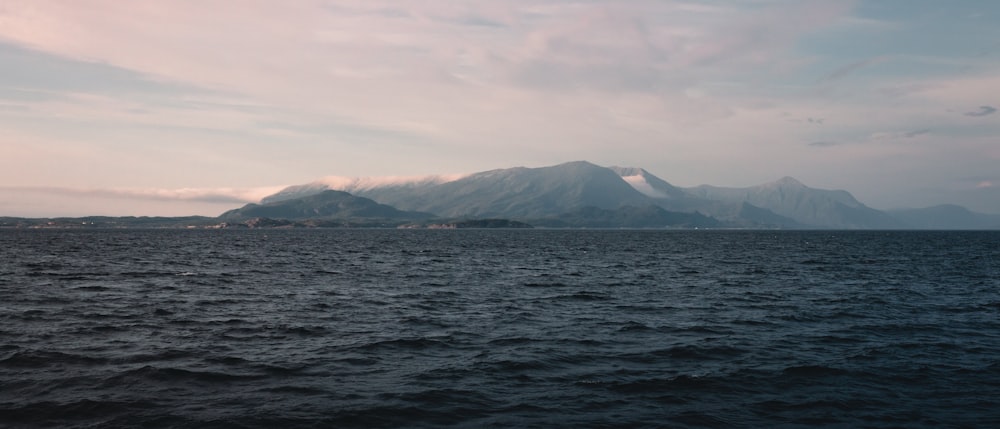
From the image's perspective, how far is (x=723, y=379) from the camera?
2784 centimetres

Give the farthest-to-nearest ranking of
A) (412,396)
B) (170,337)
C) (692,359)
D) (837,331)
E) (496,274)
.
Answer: (496,274)
(837,331)
(170,337)
(692,359)
(412,396)

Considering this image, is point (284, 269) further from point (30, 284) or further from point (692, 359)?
point (692, 359)

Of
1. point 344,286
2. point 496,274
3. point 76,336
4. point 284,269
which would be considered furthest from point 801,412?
point 284,269

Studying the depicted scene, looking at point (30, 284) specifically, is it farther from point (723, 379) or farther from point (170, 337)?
point (723, 379)

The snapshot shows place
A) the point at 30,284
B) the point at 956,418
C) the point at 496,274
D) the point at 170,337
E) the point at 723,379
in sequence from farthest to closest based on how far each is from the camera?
the point at 496,274 < the point at 30,284 < the point at 170,337 < the point at 723,379 < the point at 956,418

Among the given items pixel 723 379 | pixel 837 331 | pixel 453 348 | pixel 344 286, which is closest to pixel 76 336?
pixel 453 348

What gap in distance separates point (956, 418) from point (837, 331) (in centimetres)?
1721

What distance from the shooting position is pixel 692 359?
3161 centimetres

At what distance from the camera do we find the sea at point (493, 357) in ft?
75.8

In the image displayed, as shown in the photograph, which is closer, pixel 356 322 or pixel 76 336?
pixel 76 336

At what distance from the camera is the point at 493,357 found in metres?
31.6

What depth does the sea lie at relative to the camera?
23.1 meters

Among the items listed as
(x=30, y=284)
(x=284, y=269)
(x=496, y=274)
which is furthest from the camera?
(x=284, y=269)

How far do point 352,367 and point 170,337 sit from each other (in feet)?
42.5
